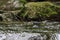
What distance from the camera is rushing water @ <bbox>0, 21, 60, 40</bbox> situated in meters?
8.88

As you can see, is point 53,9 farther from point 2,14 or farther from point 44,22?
point 2,14

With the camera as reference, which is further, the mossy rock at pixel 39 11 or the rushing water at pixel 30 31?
the mossy rock at pixel 39 11

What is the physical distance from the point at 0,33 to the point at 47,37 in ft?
7.58

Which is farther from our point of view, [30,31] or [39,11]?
[39,11]

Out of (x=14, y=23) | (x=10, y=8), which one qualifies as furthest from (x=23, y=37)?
(x=10, y=8)

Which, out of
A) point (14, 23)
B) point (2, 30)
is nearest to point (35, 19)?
point (14, 23)

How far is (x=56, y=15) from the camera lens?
1257 centimetres

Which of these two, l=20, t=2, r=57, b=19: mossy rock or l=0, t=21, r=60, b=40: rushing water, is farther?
l=20, t=2, r=57, b=19: mossy rock

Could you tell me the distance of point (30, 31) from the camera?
10.2 meters

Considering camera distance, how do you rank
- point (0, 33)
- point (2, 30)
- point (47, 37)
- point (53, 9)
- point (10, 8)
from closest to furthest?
1. point (47, 37)
2. point (0, 33)
3. point (2, 30)
4. point (53, 9)
5. point (10, 8)

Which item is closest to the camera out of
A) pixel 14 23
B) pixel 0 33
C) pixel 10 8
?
pixel 0 33

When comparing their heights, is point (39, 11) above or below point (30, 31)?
below

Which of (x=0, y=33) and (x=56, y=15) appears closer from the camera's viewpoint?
(x=0, y=33)

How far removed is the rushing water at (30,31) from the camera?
8.88 meters
